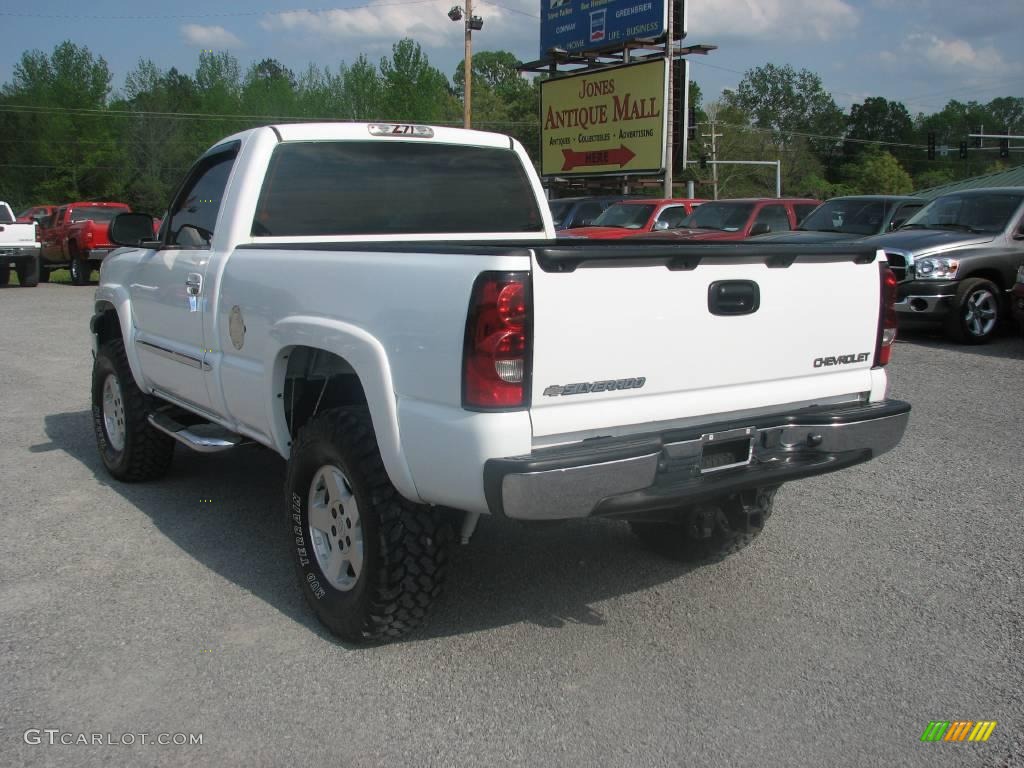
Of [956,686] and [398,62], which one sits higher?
[398,62]

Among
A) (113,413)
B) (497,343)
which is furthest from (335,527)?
(113,413)

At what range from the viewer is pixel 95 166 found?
69.1 metres

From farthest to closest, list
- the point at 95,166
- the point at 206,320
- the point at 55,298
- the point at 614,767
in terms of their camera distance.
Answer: the point at 95,166 < the point at 55,298 < the point at 206,320 < the point at 614,767

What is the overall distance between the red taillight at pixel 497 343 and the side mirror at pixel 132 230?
3.14 metres

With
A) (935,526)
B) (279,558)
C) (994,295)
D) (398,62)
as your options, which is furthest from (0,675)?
(398,62)

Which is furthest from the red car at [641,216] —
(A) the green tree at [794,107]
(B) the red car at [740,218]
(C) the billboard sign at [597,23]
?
(A) the green tree at [794,107]

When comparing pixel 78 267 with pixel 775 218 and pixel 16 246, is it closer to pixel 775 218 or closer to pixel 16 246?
pixel 16 246

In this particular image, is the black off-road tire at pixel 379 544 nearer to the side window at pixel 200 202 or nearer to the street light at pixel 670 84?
the side window at pixel 200 202

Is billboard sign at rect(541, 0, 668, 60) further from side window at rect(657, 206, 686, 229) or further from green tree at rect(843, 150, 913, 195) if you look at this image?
green tree at rect(843, 150, 913, 195)

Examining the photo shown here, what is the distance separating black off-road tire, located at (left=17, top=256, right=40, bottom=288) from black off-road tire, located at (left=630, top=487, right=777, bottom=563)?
70.7ft

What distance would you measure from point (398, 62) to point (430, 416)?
71.0 meters

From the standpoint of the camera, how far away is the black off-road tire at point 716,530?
163 inches

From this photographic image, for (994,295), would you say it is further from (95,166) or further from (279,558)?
(95,166)

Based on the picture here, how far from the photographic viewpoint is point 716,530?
4344 millimetres
